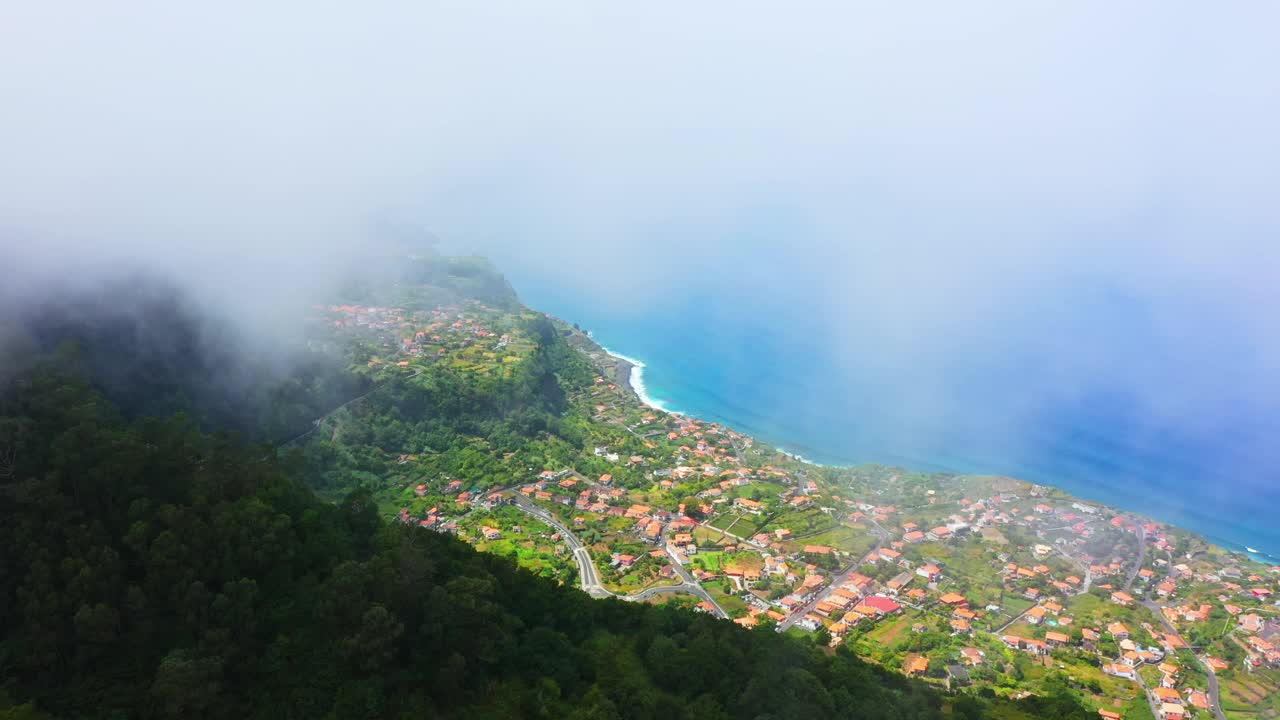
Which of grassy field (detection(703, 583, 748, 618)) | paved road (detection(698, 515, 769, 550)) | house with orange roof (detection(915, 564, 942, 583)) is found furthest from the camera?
paved road (detection(698, 515, 769, 550))

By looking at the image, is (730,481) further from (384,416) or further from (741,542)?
(384,416)

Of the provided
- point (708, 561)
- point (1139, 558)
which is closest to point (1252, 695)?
point (1139, 558)

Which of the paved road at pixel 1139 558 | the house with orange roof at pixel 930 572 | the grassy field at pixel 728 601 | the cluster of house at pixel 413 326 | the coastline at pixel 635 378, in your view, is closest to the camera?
the grassy field at pixel 728 601

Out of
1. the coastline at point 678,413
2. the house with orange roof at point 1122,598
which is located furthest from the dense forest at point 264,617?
the coastline at point 678,413

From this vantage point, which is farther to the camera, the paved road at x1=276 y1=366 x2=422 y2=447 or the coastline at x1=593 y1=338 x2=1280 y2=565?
the coastline at x1=593 y1=338 x2=1280 y2=565

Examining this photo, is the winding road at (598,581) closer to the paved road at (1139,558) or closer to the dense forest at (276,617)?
the dense forest at (276,617)

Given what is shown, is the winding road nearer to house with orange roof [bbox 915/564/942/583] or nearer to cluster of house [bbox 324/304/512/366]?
house with orange roof [bbox 915/564/942/583]

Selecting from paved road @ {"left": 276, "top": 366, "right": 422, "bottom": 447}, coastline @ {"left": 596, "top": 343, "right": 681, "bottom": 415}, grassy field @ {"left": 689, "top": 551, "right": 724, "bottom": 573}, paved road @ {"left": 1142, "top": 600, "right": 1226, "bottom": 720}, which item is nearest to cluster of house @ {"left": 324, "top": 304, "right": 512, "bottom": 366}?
paved road @ {"left": 276, "top": 366, "right": 422, "bottom": 447}
